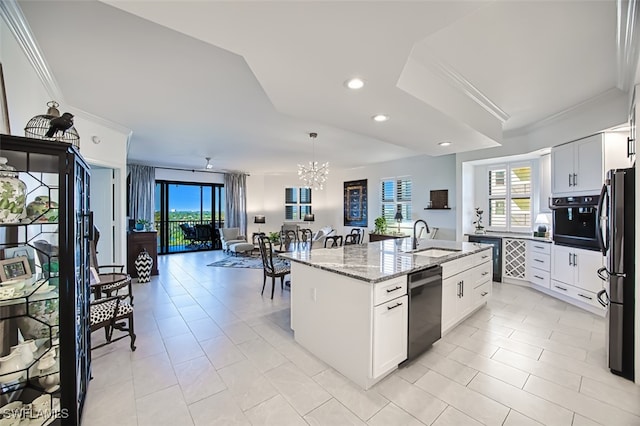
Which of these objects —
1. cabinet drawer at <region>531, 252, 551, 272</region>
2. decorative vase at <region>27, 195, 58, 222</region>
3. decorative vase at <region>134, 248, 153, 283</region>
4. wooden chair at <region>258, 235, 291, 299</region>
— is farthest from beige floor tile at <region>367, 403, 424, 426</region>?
decorative vase at <region>134, 248, 153, 283</region>

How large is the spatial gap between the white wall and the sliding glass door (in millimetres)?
1154

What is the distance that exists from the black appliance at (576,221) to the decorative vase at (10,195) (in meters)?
5.40

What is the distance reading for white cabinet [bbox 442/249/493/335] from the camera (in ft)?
9.45

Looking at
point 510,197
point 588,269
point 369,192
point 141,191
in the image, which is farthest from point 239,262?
point 588,269

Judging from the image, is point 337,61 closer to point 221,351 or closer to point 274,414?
point 274,414

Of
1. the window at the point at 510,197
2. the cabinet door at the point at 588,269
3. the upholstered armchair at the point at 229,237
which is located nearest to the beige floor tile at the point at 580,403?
the cabinet door at the point at 588,269

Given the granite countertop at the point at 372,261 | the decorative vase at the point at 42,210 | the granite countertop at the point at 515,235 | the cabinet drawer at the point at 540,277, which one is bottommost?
the cabinet drawer at the point at 540,277

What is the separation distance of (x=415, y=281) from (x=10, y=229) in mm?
2894

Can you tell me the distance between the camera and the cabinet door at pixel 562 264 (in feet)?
12.9

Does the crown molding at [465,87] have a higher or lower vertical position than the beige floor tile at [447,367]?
higher

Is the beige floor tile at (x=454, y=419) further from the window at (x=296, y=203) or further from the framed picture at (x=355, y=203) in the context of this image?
the window at (x=296, y=203)

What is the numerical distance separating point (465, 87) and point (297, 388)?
3218mm

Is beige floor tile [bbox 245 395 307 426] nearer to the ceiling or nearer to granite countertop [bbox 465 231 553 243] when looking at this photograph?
the ceiling

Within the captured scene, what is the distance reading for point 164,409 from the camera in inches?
75.1
